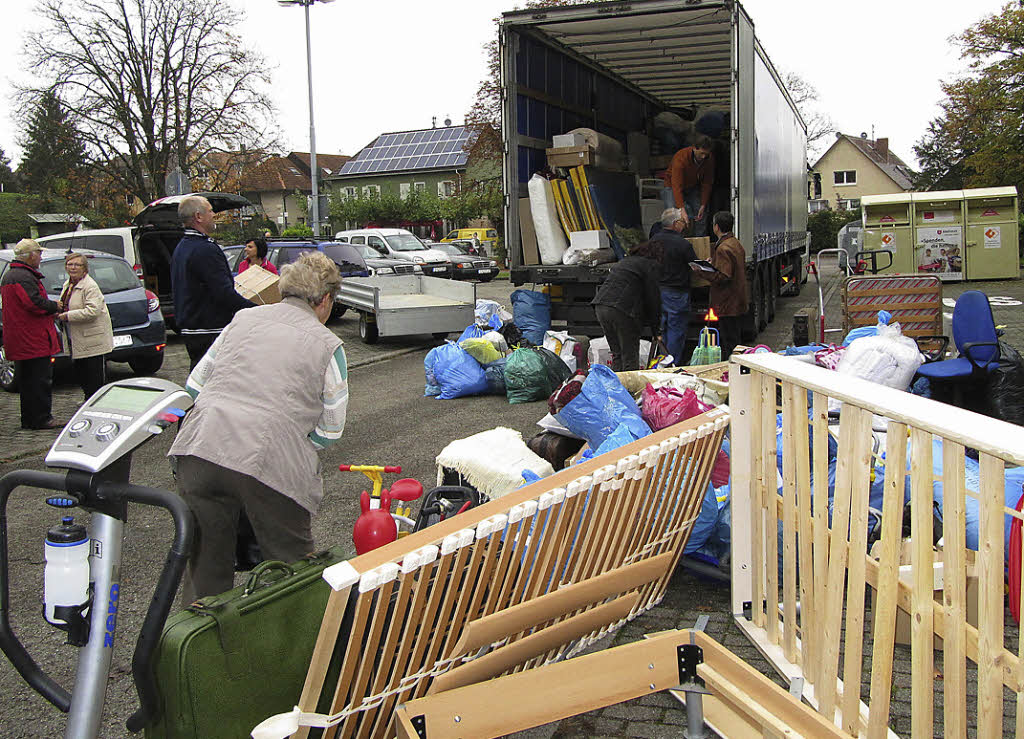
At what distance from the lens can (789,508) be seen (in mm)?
3070

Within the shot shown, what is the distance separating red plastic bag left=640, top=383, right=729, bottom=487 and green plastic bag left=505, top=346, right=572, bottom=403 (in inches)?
114

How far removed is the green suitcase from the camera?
7.46 feet

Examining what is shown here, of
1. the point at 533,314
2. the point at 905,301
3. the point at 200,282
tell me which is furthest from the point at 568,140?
the point at 200,282

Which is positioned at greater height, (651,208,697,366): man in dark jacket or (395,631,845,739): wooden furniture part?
(651,208,697,366): man in dark jacket

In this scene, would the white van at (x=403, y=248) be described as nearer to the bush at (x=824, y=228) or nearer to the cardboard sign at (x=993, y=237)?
the cardboard sign at (x=993, y=237)

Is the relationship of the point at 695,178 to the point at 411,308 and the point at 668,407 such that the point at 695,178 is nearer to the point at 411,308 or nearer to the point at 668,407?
the point at 411,308

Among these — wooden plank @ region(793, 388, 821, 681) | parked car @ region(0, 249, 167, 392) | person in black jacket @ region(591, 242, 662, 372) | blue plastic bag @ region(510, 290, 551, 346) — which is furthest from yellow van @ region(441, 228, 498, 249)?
wooden plank @ region(793, 388, 821, 681)

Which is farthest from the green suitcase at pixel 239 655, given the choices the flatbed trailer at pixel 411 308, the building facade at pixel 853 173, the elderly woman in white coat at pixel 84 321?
the building facade at pixel 853 173

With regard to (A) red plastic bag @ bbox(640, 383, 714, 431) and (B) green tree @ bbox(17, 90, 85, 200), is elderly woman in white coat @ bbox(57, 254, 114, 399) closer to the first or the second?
(A) red plastic bag @ bbox(640, 383, 714, 431)

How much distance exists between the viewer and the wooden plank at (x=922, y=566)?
209 centimetres

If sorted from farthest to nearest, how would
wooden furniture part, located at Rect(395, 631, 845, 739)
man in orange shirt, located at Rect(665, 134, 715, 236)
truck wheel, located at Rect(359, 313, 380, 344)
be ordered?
truck wheel, located at Rect(359, 313, 380, 344) < man in orange shirt, located at Rect(665, 134, 715, 236) < wooden furniture part, located at Rect(395, 631, 845, 739)

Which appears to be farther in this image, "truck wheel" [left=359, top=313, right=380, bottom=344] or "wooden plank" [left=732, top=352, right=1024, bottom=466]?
"truck wheel" [left=359, top=313, right=380, bottom=344]

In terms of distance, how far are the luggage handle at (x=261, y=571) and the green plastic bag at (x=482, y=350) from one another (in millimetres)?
6568

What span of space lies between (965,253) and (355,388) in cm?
1602
